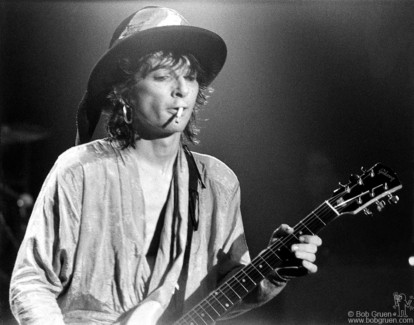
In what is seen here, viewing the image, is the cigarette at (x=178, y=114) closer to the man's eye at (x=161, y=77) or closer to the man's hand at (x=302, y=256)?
the man's eye at (x=161, y=77)

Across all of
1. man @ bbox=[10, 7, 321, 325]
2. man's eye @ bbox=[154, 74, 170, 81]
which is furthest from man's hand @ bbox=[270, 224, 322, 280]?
man's eye @ bbox=[154, 74, 170, 81]

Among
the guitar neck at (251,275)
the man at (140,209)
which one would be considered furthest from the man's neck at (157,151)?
the guitar neck at (251,275)

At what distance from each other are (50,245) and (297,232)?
0.60 m

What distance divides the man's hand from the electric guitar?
2 cm

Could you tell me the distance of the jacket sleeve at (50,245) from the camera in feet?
4.10

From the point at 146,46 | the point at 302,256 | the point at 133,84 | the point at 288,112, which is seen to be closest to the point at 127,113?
the point at 133,84

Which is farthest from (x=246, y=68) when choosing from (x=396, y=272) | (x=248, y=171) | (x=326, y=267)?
A: (x=396, y=272)

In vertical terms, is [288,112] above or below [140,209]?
above

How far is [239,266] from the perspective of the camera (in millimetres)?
1396

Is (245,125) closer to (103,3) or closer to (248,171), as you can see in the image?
(248,171)

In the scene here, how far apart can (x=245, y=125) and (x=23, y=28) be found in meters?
0.69

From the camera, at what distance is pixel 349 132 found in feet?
4.89

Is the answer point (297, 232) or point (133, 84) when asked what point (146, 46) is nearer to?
point (133, 84)

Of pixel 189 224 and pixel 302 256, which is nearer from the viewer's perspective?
pixel 302 256
